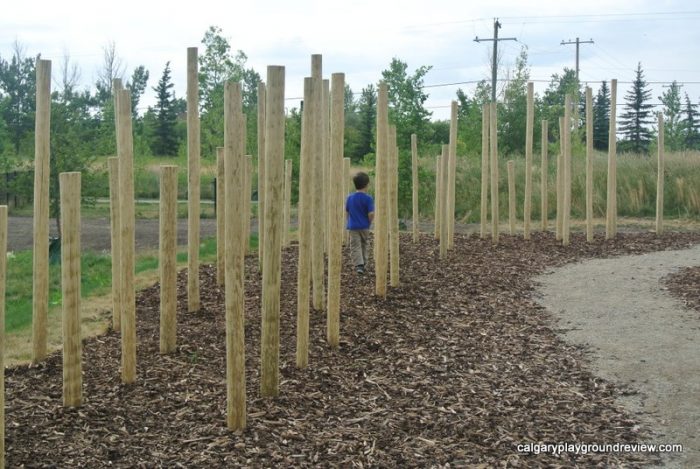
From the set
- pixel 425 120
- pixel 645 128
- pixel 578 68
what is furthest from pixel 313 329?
pixel 645 128

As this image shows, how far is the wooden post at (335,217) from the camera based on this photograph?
6195mm

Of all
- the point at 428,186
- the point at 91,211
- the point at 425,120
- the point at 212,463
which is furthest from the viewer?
the point at 91,211

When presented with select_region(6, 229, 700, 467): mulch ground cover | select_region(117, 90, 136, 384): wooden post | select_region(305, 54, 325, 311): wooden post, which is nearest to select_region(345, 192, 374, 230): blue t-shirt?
select_region(6, 229, 700, 467): mulch ground cover

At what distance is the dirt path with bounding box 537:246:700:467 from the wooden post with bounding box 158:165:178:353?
3.27 metres

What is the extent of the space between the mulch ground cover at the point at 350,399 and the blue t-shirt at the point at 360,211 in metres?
1.88

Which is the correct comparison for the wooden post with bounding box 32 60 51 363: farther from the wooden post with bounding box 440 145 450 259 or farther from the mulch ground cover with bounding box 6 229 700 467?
the wooden post with bounding box 440 145 450 259

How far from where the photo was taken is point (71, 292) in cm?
482

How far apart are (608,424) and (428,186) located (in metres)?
13.0

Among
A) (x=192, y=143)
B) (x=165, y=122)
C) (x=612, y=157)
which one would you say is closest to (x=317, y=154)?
(x=192, y=143)

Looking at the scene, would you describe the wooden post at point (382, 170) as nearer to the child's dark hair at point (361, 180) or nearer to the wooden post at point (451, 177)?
the child's dark hair at point (361, 180)

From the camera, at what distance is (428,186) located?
17.7 metres

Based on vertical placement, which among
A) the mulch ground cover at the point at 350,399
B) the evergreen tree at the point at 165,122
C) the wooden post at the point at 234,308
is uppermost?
the evergreen tree at the point at 165,122

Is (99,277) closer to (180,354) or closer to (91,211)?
(180,354)

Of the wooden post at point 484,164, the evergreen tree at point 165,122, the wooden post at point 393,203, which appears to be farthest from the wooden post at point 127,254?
the evergreen tree at point 165,122
